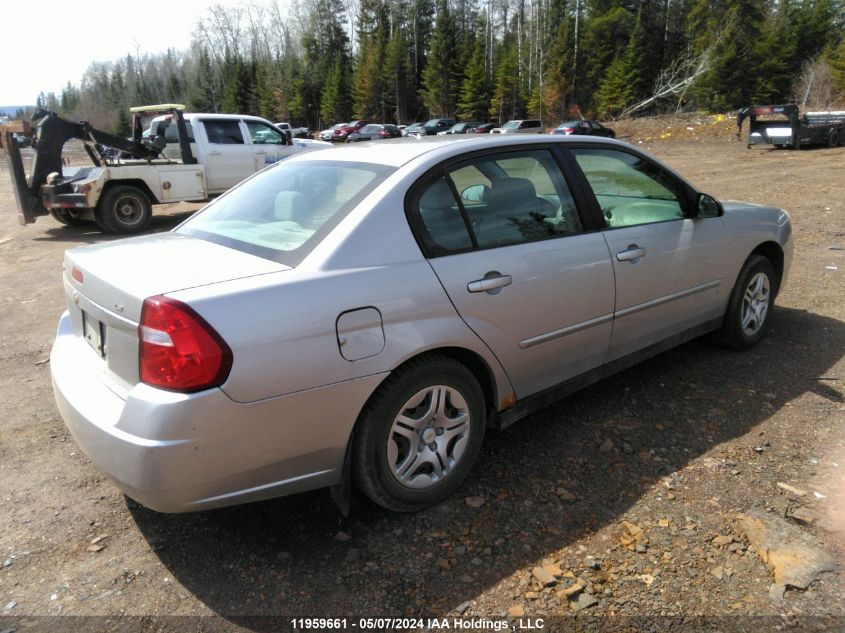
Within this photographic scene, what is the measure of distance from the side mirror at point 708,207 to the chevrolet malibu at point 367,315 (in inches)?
7.0

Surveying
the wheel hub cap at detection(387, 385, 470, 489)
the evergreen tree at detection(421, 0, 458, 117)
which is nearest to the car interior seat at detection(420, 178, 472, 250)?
the wheel hub cap at detection(387, 385, 470, 489)

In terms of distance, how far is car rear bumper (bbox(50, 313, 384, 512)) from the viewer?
226 centimetres

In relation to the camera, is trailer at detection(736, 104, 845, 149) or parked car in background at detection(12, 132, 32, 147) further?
trailer at detection(736, 104, 845, 149)

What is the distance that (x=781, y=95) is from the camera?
4641cm

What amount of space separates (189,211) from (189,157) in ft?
10.4

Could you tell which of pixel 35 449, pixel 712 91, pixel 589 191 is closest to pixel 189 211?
pixel 35 449

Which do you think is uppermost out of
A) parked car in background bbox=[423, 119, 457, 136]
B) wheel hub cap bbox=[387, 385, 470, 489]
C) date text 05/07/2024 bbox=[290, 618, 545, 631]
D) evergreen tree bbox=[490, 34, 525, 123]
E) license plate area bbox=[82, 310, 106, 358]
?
evergreen tree bbox=[490, 34, 525, 123]

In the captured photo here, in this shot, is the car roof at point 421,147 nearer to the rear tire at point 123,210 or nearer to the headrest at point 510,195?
the headrest at point 510,195

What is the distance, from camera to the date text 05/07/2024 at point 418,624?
2283mm

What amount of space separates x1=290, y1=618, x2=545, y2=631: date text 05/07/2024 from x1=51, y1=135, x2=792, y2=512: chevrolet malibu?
50cm

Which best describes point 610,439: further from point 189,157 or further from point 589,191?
point 189,157

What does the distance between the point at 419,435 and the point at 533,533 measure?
65 centimetres

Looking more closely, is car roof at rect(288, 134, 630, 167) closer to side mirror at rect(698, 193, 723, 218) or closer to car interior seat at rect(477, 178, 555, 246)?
car interior seat at rect(477, 178, 555, 246)

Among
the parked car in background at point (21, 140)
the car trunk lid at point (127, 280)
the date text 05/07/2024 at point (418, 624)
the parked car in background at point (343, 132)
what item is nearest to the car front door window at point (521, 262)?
the car trunk lid at point (127, 280)
